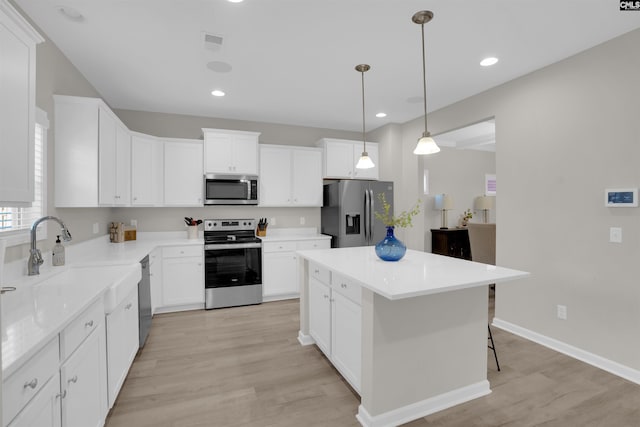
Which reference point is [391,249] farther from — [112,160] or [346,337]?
[112,160]

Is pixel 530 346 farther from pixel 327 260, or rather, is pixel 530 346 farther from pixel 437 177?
pixel 437 177

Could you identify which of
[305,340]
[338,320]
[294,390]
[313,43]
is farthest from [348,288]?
[313,43]

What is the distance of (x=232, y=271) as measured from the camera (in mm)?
4070

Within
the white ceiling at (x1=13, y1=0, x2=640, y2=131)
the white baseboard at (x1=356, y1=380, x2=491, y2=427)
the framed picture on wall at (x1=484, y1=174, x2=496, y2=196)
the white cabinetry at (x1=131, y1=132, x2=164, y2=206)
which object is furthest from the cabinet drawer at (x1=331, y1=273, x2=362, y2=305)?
the framed picture on wall at (x1=484, y1=174, x2=496, y2=196)

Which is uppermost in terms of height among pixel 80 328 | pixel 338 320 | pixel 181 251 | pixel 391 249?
pixel 391 249

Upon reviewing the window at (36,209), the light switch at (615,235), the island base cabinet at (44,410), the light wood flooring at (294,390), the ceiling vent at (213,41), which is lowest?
the light wood flooring at (294,390)

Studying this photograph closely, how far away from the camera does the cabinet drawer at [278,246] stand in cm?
423

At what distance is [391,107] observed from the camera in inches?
162

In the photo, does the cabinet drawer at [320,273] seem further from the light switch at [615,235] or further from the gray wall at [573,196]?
the light switch at [615,235]

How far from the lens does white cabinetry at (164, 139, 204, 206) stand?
160 inches

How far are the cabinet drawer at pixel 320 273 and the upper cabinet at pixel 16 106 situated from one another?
1.82 meters

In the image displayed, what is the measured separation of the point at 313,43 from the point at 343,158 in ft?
7.87

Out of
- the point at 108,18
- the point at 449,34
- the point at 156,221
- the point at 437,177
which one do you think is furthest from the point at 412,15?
the point at 437,177

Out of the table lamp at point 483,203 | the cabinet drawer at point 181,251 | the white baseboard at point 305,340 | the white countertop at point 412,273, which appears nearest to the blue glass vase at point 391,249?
the white countertop at point 412,273
